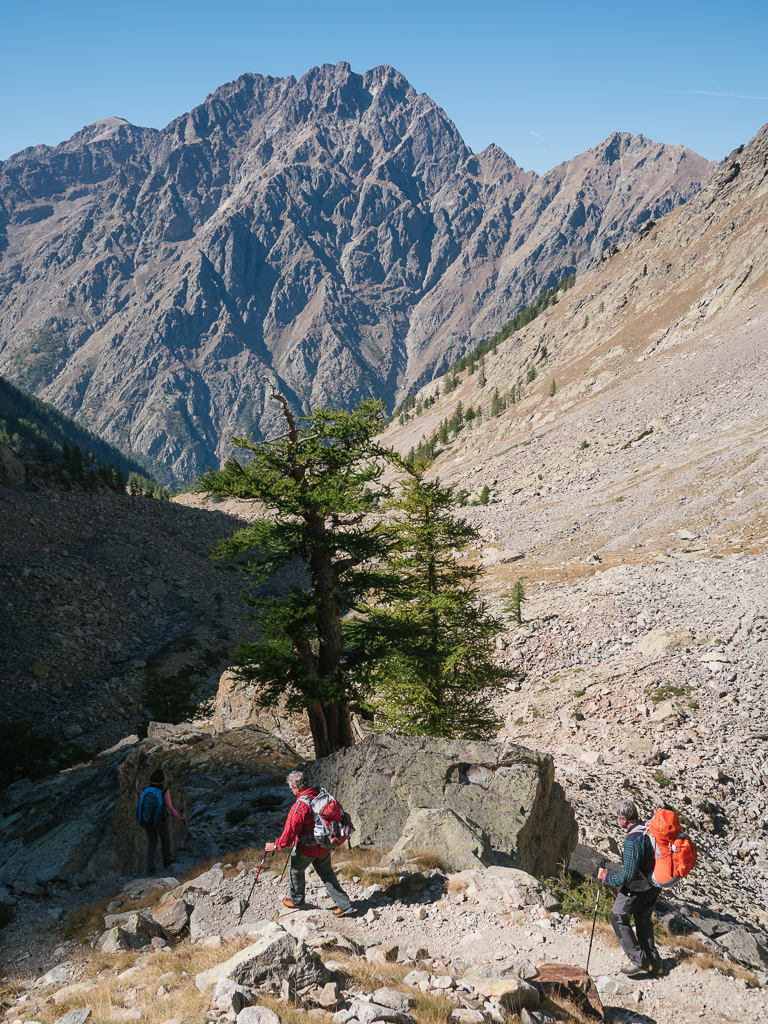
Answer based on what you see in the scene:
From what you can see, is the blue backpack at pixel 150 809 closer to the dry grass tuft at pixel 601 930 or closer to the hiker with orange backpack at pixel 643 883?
the dry grass tuft at pixel 601 930

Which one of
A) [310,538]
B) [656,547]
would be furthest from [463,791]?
[656,547]

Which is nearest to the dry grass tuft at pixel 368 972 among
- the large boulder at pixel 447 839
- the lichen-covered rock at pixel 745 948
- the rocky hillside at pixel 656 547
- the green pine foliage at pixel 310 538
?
the large boulder at pixel 447 839

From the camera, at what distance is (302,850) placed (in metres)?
9.09

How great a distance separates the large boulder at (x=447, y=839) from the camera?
10438 mm

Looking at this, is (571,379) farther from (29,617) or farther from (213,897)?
(213,897)

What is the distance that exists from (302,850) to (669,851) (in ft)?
18.2

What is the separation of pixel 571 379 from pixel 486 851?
11844cm

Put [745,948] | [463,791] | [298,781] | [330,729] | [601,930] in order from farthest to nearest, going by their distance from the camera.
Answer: [330,729] < [463,791] < [298,781] < [745,948] < [601,930]

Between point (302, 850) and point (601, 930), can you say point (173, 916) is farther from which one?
point (601, 930)

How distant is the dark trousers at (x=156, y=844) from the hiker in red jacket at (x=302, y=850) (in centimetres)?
436

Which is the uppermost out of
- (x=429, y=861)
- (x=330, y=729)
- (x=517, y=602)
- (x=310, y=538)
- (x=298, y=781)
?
(x=310, y=538)

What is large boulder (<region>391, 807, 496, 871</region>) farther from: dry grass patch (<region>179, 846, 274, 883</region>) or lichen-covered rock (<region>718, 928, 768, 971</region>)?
lichen-covered rock (<region>718, 928, 768, 971</region>)

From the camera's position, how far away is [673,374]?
8288 cm

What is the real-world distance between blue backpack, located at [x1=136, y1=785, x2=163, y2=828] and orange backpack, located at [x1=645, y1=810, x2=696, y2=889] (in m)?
9.75
